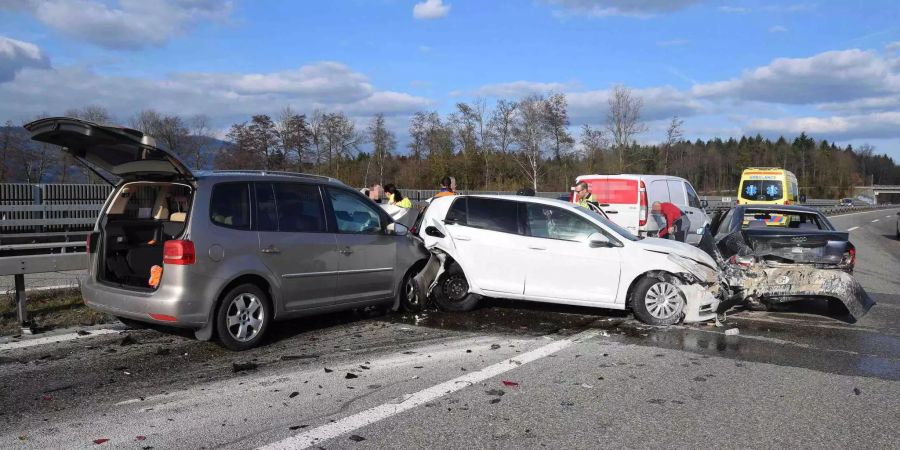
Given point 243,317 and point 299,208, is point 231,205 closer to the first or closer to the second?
point 299,208

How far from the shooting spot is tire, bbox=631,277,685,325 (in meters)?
8.23

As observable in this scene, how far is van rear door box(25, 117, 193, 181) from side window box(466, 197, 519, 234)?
391cm

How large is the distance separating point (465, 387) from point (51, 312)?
5925mm

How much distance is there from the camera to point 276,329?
786 cm

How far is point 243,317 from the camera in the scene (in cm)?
678

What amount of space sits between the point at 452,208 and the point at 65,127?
188 inches

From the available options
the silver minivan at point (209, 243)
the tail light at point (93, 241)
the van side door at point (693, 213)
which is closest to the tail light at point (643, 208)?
the van side door at point (693, 213)

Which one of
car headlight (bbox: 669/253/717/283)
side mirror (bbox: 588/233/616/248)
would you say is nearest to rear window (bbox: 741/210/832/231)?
car headlight (bbox: 669/253/717/283)

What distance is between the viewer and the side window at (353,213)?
7895 mm

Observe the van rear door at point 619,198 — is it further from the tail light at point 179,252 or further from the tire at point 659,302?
the tail light at point 179,252

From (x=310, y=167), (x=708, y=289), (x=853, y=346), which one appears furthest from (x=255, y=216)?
(x=310, y=167)

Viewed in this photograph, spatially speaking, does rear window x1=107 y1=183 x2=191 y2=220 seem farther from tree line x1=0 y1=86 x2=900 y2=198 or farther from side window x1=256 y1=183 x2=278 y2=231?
tree line x1=0 y1=86 x2=900 y2=198

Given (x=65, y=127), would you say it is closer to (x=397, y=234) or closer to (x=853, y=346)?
(x=397, y=234)

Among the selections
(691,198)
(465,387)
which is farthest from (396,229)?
(691,198)
